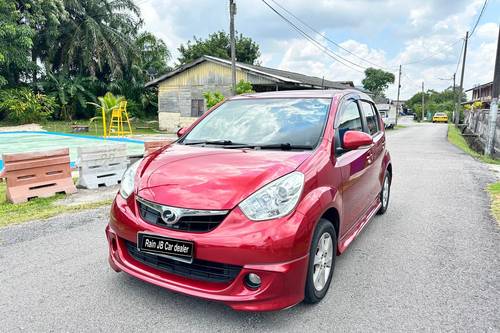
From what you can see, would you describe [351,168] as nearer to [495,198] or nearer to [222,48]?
[495,198]

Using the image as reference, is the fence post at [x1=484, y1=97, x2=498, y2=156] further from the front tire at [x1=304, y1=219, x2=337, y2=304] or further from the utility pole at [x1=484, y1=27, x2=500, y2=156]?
the front tire at [x1=304, y1=219, x2=337, y2=304]

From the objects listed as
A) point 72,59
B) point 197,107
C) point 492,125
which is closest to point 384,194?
point 492,125

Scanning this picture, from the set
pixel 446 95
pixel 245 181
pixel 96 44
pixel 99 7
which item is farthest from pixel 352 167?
pixel 446 95

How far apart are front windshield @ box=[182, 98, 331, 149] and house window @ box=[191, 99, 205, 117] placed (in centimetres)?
2118

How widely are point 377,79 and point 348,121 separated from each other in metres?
85.4

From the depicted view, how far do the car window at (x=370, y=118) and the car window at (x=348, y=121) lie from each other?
0.31 meters

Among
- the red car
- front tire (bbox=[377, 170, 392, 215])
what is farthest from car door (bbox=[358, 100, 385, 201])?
the red car

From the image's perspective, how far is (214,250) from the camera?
2420 mm

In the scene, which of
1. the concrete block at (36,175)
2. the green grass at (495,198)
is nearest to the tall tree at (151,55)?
the concrete block at (36,175)

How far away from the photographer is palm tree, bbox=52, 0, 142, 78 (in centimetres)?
2841

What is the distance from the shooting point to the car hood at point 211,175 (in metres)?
2.56

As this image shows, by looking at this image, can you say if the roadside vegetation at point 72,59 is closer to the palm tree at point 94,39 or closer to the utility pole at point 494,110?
the palm tree at point 94,39

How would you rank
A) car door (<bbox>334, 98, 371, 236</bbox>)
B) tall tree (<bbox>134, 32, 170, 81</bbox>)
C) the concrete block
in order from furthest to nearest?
tall tree (<bbox>134, 32, 170, 81</bbox>), the concrete block, car door (<bbox>334, 98, 371, 236</bbox>)

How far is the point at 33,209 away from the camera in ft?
18.1
